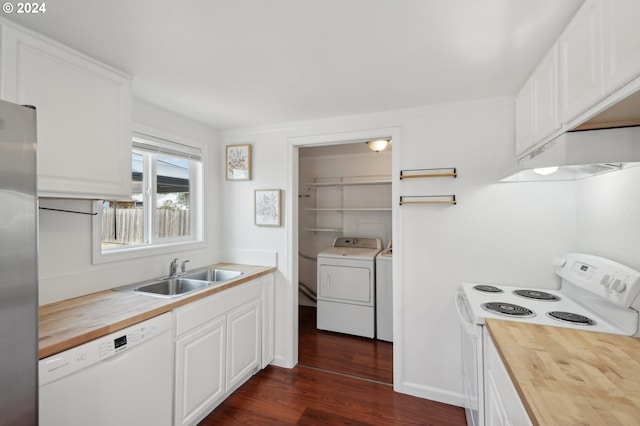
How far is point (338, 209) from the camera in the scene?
4145mm

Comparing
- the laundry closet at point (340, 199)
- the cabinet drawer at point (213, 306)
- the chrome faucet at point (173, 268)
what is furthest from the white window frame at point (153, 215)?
the laundry closet at point (340, 199)

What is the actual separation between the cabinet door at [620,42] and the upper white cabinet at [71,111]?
230 cm

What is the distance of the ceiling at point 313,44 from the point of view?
1.21m

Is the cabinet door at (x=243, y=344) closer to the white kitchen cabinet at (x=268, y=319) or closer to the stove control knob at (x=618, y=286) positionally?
the white kitchen cabinet at (x=268, y=319)

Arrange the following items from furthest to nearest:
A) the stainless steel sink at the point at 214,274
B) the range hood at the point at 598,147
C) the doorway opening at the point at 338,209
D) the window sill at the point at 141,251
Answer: the doorway opening at the point at 338,209 < the stainless steel sink at the point at 214,274 < the window sill at the point at 141,251 < the range hood at the point at 598,147

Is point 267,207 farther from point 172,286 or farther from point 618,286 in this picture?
point 618,286

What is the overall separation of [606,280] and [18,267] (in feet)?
7.74

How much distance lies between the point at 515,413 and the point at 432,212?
1.52 metres

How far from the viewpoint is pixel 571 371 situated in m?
1.01

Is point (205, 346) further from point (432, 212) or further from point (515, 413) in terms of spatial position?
point (432, 212)

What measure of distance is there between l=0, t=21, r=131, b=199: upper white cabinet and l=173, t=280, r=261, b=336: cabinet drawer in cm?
82

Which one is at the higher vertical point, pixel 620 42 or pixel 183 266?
pixel 620 42

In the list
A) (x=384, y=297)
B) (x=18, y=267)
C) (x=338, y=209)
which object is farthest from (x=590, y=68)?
(x=338, y=209)

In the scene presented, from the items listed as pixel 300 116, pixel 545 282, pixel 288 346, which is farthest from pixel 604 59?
pixel 288 346
